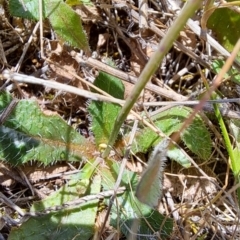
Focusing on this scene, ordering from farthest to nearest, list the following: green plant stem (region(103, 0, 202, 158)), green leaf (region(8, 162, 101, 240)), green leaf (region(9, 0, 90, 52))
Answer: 1. green leaf (region(9, 0, 90, 52))
2. green leaf (region(8, 162, 101, 240))
3. green plant stem (region(103, 0, 202, 158))

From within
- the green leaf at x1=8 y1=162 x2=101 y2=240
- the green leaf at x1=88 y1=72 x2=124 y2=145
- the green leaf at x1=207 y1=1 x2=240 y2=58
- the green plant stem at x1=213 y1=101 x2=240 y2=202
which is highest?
the green leaf at x1=207 y1=1 x2=240 y2=58

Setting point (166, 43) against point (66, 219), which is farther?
point (66, 219)

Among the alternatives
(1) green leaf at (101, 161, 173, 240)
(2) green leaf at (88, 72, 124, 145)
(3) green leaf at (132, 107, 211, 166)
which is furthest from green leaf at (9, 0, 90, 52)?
(1) green leaf at (101, 161, 173, 240)

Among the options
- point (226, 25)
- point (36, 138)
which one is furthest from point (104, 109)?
point (226, 25)

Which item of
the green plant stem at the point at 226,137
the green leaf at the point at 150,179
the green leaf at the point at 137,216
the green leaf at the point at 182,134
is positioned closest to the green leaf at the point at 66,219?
the green leaf at the point at 137,216

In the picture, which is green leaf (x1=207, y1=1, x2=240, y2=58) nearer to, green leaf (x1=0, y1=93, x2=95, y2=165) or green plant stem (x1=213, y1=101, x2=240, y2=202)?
green plant stem (x1=213, y1=101, x2=240, y2=202)

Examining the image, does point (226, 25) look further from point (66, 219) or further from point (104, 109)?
point (66, 219)
